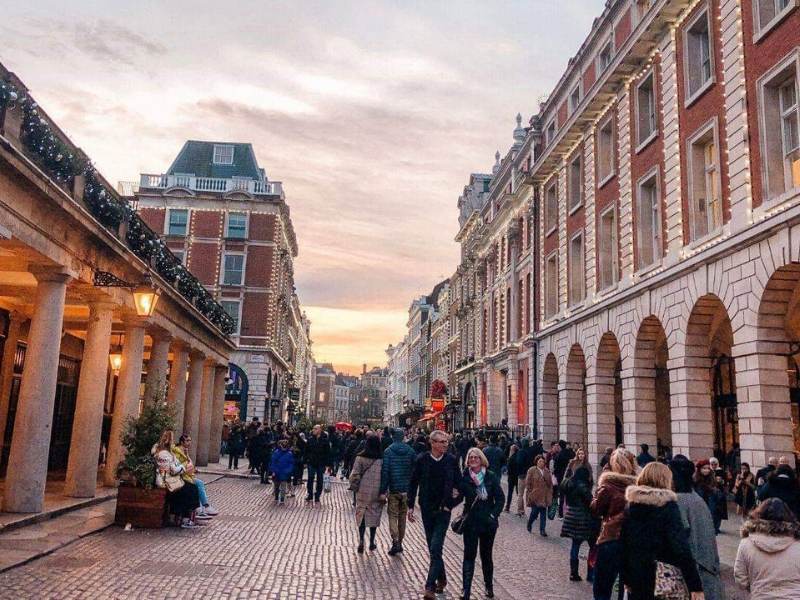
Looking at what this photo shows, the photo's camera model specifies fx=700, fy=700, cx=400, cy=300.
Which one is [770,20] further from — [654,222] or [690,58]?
[654,222]

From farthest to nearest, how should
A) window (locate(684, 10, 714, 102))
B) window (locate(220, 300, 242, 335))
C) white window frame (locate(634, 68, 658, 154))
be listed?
1. window (locate(220, 300, 242, 335))
2. white window frame (locate(634, 68, 658, 154))
3. window (locate(684, 10, 714, 102))

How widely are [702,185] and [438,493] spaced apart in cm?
1359

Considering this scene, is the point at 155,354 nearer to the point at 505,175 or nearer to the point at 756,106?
the point at 756,106

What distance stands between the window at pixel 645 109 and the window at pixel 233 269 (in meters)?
31.4

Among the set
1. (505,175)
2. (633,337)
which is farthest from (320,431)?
(505,175)

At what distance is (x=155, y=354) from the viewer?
19.7 meters

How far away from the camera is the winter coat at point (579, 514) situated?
9.04 meters

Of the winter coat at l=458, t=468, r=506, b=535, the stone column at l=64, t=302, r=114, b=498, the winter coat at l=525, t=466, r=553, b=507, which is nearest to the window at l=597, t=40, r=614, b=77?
the winter coat at l=525, t=466, r=553, b=507

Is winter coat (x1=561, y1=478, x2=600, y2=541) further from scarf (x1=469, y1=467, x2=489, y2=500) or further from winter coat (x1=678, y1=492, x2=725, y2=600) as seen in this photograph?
winter coat (x1=678, y1=492, x2=725, y2=600)

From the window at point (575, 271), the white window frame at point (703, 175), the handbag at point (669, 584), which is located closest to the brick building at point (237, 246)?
the window at point (575, 271)

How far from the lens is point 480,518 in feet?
27.0

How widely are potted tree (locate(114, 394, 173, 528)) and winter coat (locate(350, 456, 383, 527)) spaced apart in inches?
143

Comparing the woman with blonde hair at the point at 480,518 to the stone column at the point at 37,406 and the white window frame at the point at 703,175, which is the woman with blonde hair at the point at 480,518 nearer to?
the stone column at the point at 37,406

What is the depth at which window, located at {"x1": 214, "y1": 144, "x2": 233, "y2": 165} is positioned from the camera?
173ft
